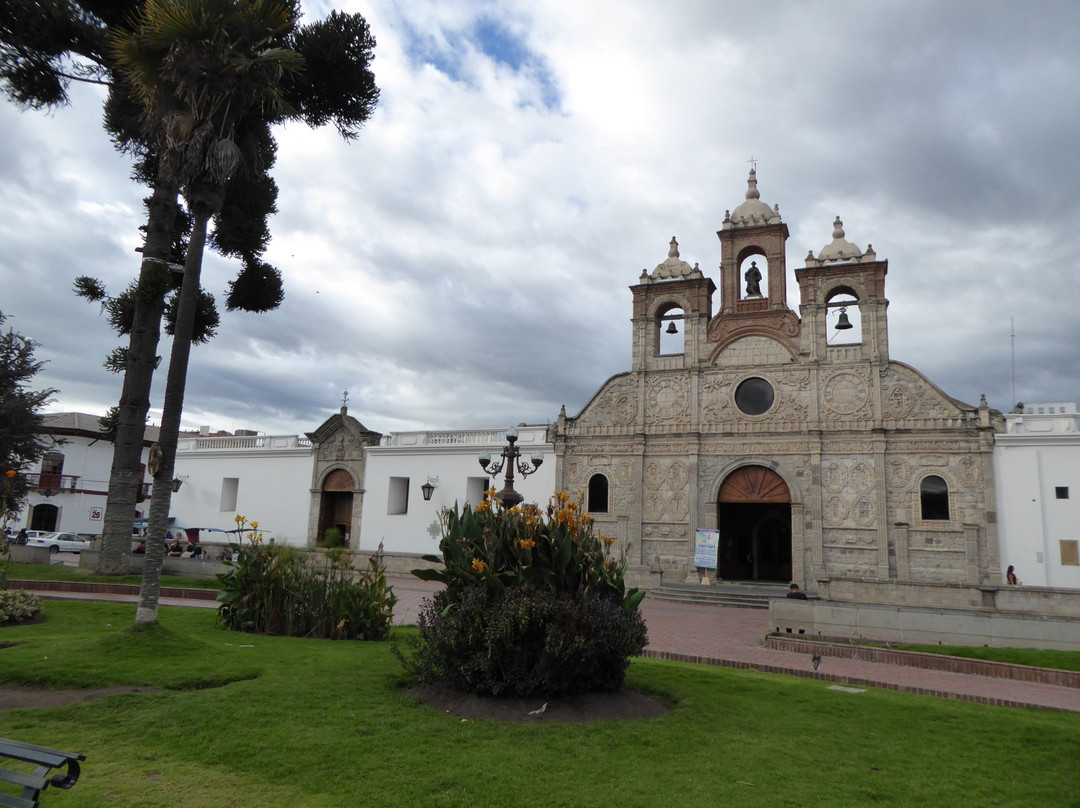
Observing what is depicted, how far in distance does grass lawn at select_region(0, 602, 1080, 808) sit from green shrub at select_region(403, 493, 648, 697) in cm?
65

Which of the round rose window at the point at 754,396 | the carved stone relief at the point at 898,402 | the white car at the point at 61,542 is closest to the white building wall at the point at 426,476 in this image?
the round rose window at the point at 754,396

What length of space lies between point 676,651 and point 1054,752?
6.52m

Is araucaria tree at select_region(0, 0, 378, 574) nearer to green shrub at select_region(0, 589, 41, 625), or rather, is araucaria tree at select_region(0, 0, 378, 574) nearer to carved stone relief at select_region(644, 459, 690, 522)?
green shrub at select_region(0, 589, 41, 625)

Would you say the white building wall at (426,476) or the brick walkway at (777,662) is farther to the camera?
Answer: the white building wall at (426,476)

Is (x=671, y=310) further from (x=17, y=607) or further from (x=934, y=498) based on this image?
(x=17, y=607)

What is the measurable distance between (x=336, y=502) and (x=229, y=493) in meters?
6.43

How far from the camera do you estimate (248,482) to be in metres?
33.2

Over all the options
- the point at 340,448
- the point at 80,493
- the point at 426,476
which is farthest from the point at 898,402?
the point at 80,493

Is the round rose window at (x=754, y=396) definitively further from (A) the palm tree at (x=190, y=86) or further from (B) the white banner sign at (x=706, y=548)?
(A) the palm tree at (x=190, y=86)

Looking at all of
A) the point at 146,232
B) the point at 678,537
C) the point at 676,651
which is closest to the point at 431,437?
the point at 678,537

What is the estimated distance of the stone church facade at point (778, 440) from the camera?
890 inches

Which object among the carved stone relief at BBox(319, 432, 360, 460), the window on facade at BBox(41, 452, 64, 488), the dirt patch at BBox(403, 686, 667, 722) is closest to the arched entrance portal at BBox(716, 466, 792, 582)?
the carved stone relief at BBox(319, 432, 360, 460)

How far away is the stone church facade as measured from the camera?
22.6 metres

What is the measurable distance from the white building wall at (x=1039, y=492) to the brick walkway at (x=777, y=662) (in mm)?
8905
